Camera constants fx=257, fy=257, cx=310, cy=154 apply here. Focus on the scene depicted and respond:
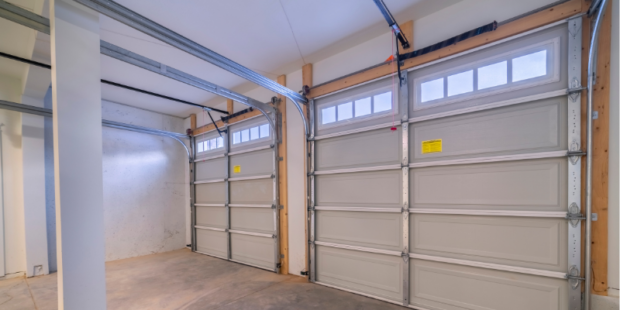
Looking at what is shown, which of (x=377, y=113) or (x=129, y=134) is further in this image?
(x=129, y=134)

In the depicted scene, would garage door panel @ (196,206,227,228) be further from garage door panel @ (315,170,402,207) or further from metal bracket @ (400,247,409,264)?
metal bracket @ (400,247,409,264)

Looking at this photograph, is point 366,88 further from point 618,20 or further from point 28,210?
point 28,210

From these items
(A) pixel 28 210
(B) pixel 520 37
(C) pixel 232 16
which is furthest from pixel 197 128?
(B) pixel 520 37

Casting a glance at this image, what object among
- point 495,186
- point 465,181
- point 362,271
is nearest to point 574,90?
point 495,186

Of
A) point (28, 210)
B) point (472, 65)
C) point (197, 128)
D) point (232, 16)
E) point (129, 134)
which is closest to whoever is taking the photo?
point (472, 65)

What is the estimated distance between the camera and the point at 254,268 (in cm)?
416

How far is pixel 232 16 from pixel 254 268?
3.60 m

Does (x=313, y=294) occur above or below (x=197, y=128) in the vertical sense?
below

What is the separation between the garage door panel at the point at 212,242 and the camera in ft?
16.0

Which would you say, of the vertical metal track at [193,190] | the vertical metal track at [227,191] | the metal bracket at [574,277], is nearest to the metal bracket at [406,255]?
the metal bracket at [574,277]

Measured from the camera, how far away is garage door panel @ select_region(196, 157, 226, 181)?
5.00 metres

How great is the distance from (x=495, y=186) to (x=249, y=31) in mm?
2850

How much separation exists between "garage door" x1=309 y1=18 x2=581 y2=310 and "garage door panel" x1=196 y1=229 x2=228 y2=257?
2.36 meters

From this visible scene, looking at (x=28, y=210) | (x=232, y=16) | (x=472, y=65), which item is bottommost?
(x=28, y=210)
